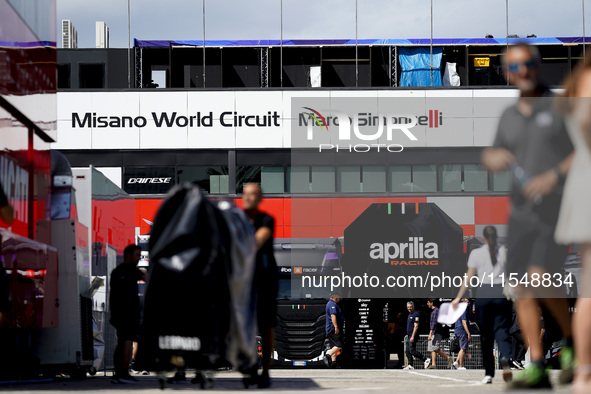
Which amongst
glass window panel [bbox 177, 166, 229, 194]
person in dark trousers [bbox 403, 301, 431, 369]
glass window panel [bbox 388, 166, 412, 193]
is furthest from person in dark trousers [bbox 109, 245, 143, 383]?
glass window panel [bbox 177, 166, 229, 194]

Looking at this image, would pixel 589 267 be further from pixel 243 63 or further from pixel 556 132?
pixel 243 63

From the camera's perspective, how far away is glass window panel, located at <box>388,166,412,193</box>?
39656 millimetres

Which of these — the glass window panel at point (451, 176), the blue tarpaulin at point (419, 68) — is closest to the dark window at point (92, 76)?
the blue tarpaulin at point (419, 68)

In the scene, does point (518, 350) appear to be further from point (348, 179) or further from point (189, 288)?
point (348, 179)

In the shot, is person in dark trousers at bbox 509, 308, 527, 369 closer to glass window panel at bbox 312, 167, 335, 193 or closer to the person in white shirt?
the person in white shirt

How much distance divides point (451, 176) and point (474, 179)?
0.85 m

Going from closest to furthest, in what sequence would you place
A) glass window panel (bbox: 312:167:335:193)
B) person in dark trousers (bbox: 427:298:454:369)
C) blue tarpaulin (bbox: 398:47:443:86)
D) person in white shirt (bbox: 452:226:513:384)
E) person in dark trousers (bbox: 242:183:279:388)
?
person in dark trousers (bbox: 242:183:279:388) → person in white shirt (bbox: 452:226:513:384) → person in dark trousers (bbox: 427:298:454:369) → glass window panel (bbox: 312:167:335:193) → blue tarpaulin (bbox: 398:47:443:86)

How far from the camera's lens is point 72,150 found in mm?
40125

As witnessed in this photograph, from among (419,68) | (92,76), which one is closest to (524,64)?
(419,68)

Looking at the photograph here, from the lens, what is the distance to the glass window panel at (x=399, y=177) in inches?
1561

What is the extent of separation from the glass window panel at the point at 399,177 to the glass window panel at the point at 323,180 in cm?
216

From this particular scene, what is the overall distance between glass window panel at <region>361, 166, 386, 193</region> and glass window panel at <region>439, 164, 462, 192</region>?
6.86ft

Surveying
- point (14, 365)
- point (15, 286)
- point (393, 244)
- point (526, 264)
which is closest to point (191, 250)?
point (526, 264)

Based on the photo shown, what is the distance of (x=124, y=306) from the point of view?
1255cm
